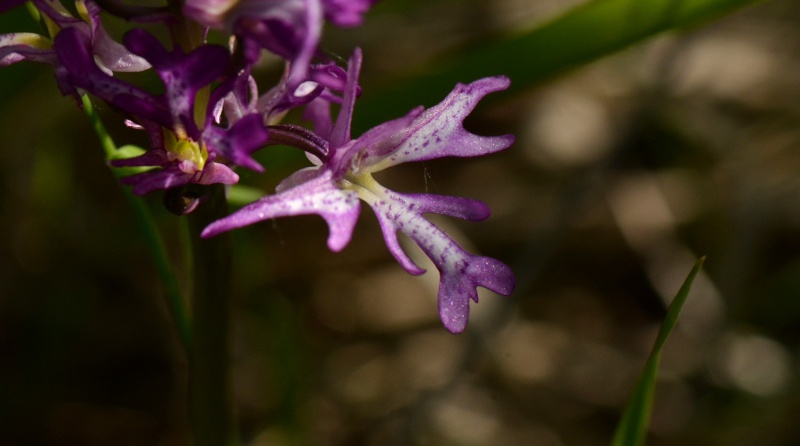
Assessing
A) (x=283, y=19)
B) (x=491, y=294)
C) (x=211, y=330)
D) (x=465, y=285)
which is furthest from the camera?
(x=491, y=294)

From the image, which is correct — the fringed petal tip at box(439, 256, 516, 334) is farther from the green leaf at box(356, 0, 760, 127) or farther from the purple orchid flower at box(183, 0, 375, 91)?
the green leaf at box(356, 0, 760, 127)

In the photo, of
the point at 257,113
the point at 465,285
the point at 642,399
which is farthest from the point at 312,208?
the point at 642,399

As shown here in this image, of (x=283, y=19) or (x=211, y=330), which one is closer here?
(x=283, y=19)

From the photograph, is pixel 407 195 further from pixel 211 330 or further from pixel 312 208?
pixel 211 330

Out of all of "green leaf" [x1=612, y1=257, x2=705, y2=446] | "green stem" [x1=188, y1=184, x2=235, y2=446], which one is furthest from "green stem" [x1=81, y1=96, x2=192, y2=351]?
"green leaf" [x1=612, y1=257, x2=705, y2=446]

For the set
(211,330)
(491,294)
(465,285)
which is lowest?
(491,294)

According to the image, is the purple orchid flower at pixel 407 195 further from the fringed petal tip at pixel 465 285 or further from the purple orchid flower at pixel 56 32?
the purple orchid flower at pixel 56 32

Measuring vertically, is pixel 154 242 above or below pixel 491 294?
above

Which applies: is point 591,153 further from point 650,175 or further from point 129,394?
point 129,394
